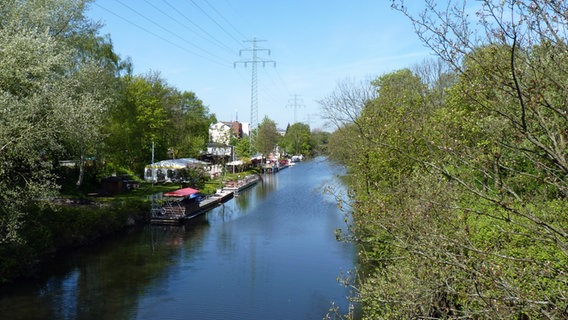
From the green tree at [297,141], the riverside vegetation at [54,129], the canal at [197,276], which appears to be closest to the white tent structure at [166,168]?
the riverside vegetation at [54,129]

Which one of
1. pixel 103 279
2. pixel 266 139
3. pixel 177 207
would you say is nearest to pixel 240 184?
pixel 177 207

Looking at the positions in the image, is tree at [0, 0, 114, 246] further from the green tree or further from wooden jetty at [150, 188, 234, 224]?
the green tree

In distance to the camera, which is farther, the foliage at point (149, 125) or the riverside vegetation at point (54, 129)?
the foliage at point (149, 125)

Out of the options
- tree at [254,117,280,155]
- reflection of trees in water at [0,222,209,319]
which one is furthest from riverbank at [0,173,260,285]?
tree at [254,117,280,155]

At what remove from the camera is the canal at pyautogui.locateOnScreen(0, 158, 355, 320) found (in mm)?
16000

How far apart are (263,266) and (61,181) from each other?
1788 centimetres

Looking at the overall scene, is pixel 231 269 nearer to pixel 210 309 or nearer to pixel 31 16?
pixel 210 309

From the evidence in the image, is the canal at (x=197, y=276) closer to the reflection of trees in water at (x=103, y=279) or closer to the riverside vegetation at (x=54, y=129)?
the reflection of trees in water at (x=103, y=279)

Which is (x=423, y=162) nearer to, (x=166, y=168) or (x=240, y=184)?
(x=166, y=168)

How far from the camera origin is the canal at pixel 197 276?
630 inches

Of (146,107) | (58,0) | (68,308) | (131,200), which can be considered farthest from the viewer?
(146,107)

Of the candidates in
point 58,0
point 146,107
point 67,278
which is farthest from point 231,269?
point 146,107

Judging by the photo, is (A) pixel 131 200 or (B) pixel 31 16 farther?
(A) pixel 131 200

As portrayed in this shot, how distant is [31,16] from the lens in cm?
1895
